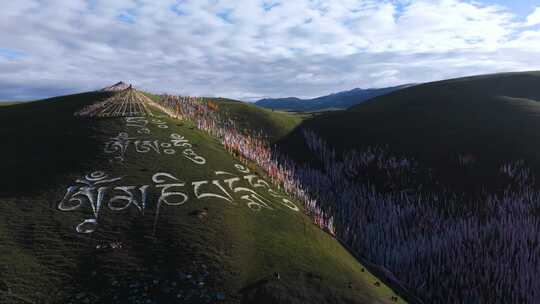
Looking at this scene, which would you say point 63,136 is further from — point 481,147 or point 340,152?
point 481,147

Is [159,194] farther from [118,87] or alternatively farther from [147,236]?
[118,87]

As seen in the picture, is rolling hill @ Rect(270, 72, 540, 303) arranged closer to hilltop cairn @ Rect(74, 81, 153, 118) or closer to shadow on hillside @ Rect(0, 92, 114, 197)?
hilltop cairn @ Rect(74, 81, 153, 118)

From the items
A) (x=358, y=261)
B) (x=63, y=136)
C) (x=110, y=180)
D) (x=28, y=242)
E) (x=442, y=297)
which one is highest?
(x=63, y=136)

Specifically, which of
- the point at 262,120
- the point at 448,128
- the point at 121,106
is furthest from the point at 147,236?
the point at 262,120

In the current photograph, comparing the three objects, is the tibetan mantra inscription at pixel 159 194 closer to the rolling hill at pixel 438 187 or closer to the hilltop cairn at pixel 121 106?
the rolling hill at pixel 438 187

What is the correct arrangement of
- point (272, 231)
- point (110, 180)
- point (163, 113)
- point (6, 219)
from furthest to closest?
point (163, 113), point (110, 180), point (272, 231), point (6, 219)

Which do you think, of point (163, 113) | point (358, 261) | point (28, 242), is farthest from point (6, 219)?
point (163, 113)

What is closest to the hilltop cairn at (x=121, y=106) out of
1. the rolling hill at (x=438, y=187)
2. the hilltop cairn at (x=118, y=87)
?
the hilltop cairn at (x=118, y=87)
